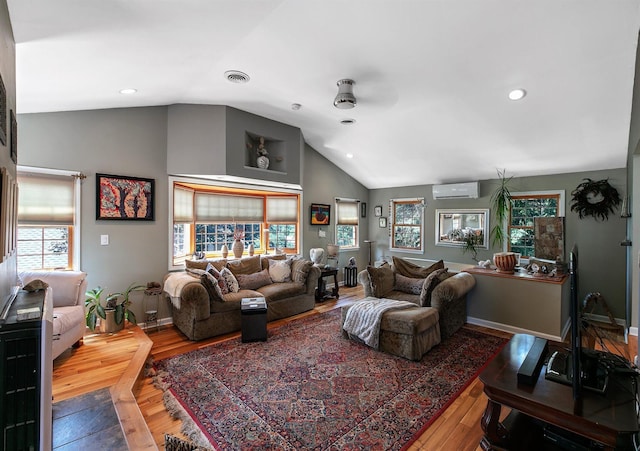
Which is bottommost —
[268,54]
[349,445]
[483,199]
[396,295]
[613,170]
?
[349,445]

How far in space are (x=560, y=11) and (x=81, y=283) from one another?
4832 mm

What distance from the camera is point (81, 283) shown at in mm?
3088

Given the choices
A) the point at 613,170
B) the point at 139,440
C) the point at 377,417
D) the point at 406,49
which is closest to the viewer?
the point at 139,440

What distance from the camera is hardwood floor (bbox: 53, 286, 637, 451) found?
6.43 ft

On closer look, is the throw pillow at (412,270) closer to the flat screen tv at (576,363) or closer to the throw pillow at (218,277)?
the flat screen tv at (576,363)

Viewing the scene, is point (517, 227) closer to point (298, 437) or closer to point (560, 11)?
point (560, 11)

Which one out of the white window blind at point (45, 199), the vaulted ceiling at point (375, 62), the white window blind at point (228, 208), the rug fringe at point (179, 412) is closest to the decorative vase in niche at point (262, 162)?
the vaulted ceiling at point (375, 62)

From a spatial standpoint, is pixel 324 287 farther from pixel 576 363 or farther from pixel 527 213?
pixel 576 363

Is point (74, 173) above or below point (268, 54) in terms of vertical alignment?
below

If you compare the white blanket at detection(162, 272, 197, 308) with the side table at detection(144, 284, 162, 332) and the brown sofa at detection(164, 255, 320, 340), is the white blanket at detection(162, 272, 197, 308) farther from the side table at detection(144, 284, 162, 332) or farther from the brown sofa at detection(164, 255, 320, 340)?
the side table at detection(144, 284, 162, 332)

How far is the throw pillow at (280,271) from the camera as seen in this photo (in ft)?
15.1

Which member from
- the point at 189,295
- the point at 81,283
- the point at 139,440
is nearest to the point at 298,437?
the point at 139,440

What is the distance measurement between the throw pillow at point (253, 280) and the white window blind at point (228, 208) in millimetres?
1092

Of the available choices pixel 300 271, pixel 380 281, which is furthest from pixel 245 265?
pixel 380 281
